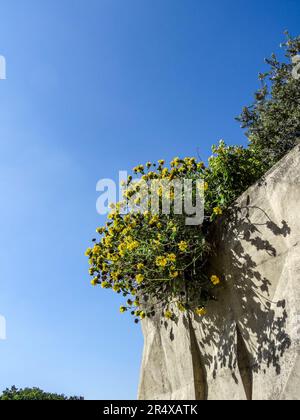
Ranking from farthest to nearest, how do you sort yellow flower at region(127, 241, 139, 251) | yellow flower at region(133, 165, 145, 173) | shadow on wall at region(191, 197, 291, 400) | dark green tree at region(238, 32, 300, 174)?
dark green tree at region(238, 32, 300, 174)
yellow flower at region(133, 165, 145, 173)
yellow flower at region(127, 241, 139, 251)
shadow on wall at region(191, 197, 291, 400)

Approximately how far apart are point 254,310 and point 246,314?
6.6 inches

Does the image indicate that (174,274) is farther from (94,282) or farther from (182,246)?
(94,282)

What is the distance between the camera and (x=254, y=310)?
5.82 meters

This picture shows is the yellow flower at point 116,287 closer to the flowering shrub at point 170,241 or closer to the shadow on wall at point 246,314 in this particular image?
the flowering shrub at point 170,241

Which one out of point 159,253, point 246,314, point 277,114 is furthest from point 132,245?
point 277,114

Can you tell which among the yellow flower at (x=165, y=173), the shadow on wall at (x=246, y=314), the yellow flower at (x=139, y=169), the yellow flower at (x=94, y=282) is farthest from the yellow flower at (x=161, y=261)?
the yellow flower at (x=139, y=169)

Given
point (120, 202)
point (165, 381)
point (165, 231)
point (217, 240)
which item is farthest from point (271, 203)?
point (165, 381)

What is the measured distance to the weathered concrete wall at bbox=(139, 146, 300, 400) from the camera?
17.1ft

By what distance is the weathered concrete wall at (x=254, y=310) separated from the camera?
5203mm

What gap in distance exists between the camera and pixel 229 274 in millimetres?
6262

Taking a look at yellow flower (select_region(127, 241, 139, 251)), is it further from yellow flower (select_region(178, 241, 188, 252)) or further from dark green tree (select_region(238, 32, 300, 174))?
dark green tree (select_region(238, 32, 300, 174))

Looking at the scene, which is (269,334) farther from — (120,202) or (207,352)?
(120,202)

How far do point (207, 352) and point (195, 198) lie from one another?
2.33 metres

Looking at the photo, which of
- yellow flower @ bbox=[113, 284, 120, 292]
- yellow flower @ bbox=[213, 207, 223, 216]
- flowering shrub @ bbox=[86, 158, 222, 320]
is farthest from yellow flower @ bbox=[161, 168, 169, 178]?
yellow flower @ bbox=[113, 284, 120, 292]
